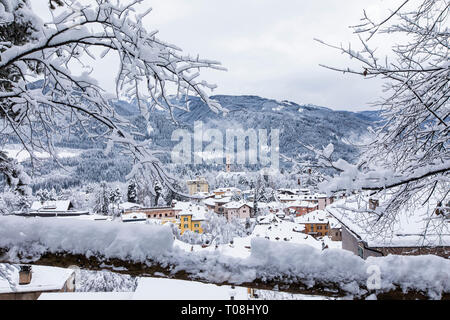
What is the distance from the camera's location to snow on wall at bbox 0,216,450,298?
1.48m

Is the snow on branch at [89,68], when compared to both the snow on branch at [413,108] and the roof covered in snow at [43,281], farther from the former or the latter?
the roof covered in snow at [43,281]

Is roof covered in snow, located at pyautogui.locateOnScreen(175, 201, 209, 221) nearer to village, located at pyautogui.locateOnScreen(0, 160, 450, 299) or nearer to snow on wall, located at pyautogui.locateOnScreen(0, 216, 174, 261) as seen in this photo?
village, located at pyautogui.locateOnScreen(0, 160, 450, 299)

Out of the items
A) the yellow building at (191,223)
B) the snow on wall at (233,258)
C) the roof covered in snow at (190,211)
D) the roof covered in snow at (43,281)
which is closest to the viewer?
the snow on wall at (233,258)

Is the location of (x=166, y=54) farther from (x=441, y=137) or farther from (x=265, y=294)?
(x=265, y=294)

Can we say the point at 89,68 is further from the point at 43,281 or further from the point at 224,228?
the point at 224,228

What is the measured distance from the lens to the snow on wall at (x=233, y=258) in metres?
1.48

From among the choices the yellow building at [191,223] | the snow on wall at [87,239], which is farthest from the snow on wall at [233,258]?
the yellow building at [191,223]

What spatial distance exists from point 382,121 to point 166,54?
2.84 meters

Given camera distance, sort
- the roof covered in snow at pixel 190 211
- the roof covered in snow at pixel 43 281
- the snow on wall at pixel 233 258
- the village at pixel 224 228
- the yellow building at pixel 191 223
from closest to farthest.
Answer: the snow on wall at pixel 233 258 → the village at pixel 224 228 → the roof covered in snow at pixel 43 281 → the yellow building at pixel 191 223 → the roof covered in snow at pixel 190 211

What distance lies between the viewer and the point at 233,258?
156 cm

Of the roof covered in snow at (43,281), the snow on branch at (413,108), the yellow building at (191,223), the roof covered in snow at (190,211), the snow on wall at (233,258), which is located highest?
the snow on branch at (413,108)
